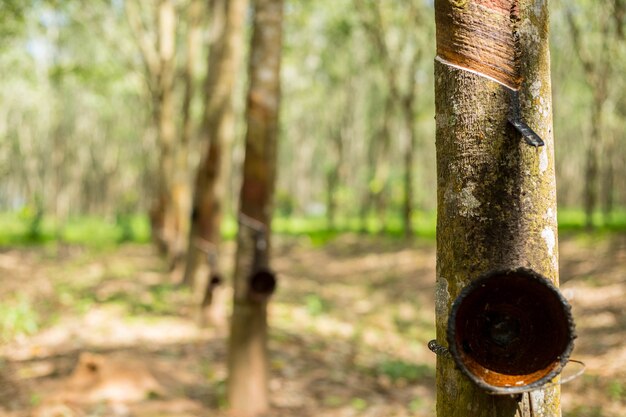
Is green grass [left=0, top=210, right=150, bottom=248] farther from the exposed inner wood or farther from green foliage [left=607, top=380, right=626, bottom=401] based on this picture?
the exposed inner wood

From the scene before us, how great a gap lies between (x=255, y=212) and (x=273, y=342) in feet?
9.76

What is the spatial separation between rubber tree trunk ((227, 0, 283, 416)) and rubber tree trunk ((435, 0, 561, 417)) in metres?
3.55

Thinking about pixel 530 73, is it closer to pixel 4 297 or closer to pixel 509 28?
pixel 509 28

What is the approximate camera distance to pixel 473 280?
63.0 inches

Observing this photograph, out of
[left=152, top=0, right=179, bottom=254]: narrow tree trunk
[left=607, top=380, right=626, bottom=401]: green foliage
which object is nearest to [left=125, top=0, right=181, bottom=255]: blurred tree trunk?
[left=152, top=0, right=179, bottom=254]: narrow tree trunk

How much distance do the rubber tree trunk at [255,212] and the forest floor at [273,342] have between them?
283 mm

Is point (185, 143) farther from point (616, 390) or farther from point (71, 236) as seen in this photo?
point (71, 236)

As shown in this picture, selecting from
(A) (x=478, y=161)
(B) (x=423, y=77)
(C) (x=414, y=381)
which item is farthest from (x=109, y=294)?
(B) (x=423, y=77)

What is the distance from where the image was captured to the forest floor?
5.38m

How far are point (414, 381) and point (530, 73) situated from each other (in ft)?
18.2

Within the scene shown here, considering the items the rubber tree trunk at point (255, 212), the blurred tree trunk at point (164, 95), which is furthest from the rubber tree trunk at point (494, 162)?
the blurred tree trunk at point (164, 95)

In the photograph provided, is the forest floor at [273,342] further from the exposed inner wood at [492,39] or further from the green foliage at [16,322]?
the exposed inner wood at [492,39]

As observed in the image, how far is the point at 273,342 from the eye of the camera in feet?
25.1

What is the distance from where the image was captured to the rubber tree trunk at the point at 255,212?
17.1ft
